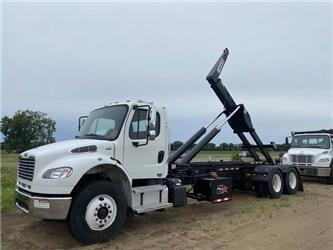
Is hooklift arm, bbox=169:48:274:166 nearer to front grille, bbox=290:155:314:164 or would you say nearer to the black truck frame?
the black truck frame

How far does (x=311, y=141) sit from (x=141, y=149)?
1184cm

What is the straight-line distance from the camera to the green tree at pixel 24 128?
5366 centimetres

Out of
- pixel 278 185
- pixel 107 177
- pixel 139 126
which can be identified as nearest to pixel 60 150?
pixel 107 177

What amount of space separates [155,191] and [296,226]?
9.99 feet

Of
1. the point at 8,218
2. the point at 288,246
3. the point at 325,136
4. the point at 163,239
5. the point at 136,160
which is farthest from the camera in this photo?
the point at 325,136

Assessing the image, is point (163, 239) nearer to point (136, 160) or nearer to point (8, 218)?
point (136, 160)

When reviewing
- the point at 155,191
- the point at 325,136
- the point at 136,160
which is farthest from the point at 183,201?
the point at 325,136

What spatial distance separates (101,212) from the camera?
6.57m

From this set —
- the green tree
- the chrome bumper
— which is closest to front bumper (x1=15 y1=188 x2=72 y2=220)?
the chrome bumper

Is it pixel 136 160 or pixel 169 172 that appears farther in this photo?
pixel 169 172

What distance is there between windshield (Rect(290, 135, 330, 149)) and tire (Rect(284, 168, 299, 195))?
15.4 ft

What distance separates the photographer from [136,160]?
7543 millimetres

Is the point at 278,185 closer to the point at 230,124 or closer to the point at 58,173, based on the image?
the point at 230,124

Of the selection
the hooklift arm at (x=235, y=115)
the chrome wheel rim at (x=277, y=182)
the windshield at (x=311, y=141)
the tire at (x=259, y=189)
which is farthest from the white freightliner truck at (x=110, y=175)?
the windshield at (x=311, y=141)
